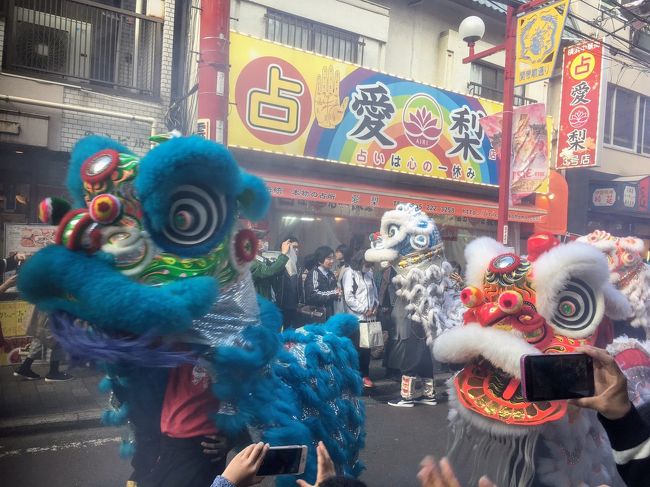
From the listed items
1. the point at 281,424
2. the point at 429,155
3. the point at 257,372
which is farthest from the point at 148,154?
the point at 429,155

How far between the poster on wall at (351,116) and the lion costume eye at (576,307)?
16.8 feet

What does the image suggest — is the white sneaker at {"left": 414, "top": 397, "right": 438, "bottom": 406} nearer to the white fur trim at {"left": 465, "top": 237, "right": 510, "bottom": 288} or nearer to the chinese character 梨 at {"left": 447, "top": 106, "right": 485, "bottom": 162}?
the white fur trim at {"left": 465, "top": 237, "right": 510, "bottom": 288}

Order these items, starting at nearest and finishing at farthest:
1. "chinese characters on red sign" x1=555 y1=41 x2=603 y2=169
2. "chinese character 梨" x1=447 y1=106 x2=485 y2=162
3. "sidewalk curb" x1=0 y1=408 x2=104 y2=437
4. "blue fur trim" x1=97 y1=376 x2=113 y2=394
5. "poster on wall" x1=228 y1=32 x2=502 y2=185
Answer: "blue fur trim" x1=97 y1=376 x2=113 y2=394
"sidewalk curb" x1=0 y1=408 x2=104 y2=437
"poster on wall" x1=228 y1=32 x2=502 y2=185
"chinese characters on red sign" x1=555 y1=41 x2=603 y2=169
"chinese character 梨" x1=447 y1=106 x2=485 y2=162

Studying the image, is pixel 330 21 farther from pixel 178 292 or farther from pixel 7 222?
pixel 178 292

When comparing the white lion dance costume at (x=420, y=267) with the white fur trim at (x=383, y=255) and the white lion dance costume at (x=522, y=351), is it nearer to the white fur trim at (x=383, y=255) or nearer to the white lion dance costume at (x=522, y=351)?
the white fur trim at (x=383, y=255)

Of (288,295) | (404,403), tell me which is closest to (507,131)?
(288,295)

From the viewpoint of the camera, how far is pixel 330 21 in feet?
25.9

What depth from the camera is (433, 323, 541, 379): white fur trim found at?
241 centimetres

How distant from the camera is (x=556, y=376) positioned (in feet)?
3.87

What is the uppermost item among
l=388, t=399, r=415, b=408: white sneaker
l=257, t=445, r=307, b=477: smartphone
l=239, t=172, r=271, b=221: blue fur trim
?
l=239, t=172, r=271, b=221: blue fur trim

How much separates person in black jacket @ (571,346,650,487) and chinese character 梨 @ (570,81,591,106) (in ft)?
28.1

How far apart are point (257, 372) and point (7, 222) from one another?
15.5 ft

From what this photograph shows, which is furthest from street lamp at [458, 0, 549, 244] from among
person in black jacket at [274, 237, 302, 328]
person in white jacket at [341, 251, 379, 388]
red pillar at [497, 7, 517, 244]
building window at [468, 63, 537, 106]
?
building window at [468, 63, 537, 106]

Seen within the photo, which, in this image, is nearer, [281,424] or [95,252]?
[95,252]
